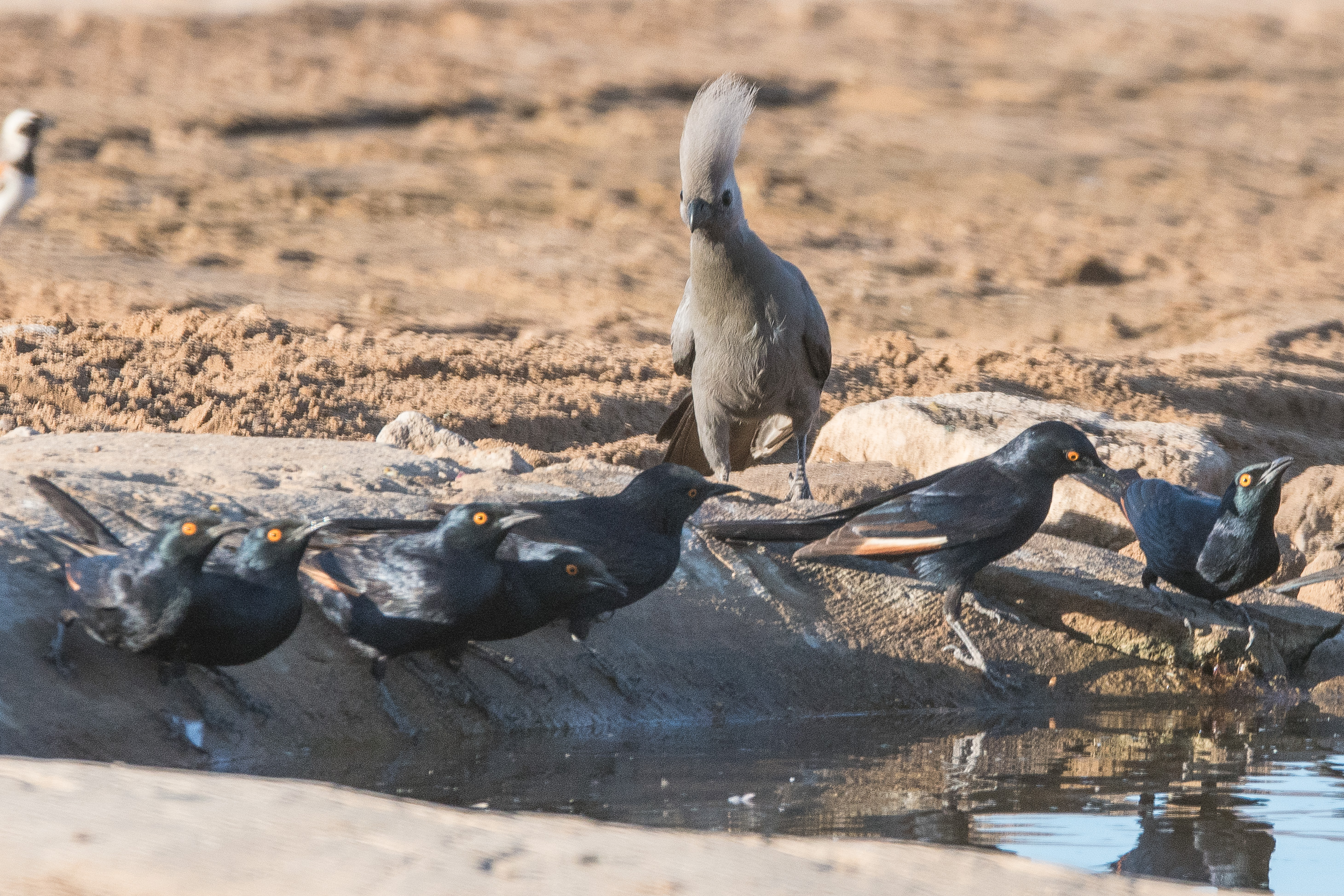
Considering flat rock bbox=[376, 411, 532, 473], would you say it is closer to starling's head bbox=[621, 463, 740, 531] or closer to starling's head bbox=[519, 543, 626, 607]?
starling's head bbox=[621, 463, 740, 531]

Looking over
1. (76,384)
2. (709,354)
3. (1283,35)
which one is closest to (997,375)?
(709,354)

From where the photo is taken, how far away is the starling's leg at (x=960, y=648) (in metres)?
5.28

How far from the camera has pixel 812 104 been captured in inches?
685

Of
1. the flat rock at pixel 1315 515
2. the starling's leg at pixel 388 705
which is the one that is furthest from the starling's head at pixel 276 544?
the flat rock at pixel 1315 515

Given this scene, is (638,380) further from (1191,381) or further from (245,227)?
(245,227)

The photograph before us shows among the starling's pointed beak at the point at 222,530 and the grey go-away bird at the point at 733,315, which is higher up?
the grey go-away bird at the point at 733,315

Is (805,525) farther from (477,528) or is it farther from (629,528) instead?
(477,528)

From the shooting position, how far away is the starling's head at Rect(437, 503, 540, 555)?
14.4ft

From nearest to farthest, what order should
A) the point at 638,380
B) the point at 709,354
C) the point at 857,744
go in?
the point at 857,744, the point at 709,354, the point at 638,380

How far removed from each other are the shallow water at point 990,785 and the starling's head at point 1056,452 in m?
0.81

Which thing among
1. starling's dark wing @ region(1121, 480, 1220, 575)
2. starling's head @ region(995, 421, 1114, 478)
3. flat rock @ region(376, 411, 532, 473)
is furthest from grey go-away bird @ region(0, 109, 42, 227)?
starling's dark wing @ region(1121, 480, 1220, 575)

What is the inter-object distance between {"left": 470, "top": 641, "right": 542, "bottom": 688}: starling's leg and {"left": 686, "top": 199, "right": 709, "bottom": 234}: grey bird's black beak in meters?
1.97

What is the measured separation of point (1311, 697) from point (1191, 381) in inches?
191

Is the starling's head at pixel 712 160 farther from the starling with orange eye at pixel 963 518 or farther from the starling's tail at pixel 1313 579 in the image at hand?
the starling's tail at pixel 1313 579
